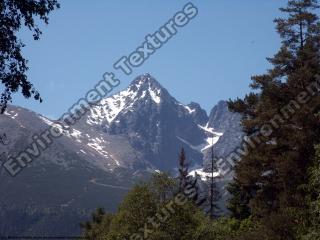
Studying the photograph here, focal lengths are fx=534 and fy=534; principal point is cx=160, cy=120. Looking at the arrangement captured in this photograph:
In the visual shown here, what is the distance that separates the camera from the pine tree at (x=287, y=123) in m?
36.6

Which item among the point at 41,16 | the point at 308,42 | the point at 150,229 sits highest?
the point at 41,16

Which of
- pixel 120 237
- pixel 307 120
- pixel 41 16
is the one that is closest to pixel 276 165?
pixel 307 120

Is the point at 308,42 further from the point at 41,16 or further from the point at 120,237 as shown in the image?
the point at 41,16

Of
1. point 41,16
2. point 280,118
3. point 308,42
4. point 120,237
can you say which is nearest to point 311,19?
point 308,42

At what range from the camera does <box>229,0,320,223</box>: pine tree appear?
36594 millimetres

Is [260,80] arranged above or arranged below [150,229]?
above

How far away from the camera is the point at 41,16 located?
1538 cm

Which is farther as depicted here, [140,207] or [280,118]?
[140,207]

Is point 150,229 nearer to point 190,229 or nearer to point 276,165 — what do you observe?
point 190,229

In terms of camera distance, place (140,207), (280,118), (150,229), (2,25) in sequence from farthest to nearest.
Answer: (140,207)
(150,229)
(280,118)
(2,25)

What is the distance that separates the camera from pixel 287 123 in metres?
39.2

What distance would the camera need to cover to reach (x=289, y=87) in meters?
40.7

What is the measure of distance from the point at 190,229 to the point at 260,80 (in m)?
13.3

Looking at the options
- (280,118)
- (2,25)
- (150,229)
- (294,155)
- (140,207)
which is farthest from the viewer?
(140,207)
